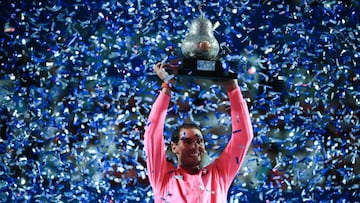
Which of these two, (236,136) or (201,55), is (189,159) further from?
(201,55)

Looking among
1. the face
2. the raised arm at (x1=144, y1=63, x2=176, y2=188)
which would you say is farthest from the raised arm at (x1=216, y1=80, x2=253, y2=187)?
the raised arm at (x1=144, y1=63, x2=176, y2=188)

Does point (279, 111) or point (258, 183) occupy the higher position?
point (279, 111)

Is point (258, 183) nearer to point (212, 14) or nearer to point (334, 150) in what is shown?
point (334, 150)

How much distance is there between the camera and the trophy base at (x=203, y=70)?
2.41m

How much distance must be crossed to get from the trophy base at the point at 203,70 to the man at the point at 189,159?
45 mm

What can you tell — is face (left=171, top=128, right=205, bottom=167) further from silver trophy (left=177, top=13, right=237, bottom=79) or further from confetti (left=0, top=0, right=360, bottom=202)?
confetti (left=0, top=0, right=360, bottom=202)

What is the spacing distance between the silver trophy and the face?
24 cm

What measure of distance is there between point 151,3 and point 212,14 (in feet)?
1.10

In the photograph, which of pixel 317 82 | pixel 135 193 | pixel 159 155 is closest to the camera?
pixel 159 155

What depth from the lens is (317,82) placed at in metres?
3.25

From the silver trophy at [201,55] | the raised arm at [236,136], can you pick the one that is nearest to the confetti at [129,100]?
the silver trophy at [201,55]

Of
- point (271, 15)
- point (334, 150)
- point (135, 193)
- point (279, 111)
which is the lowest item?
point (135, 193)

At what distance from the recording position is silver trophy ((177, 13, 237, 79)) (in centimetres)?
242

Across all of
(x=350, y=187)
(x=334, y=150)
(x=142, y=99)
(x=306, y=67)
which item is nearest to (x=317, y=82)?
(x=306, y=67)
